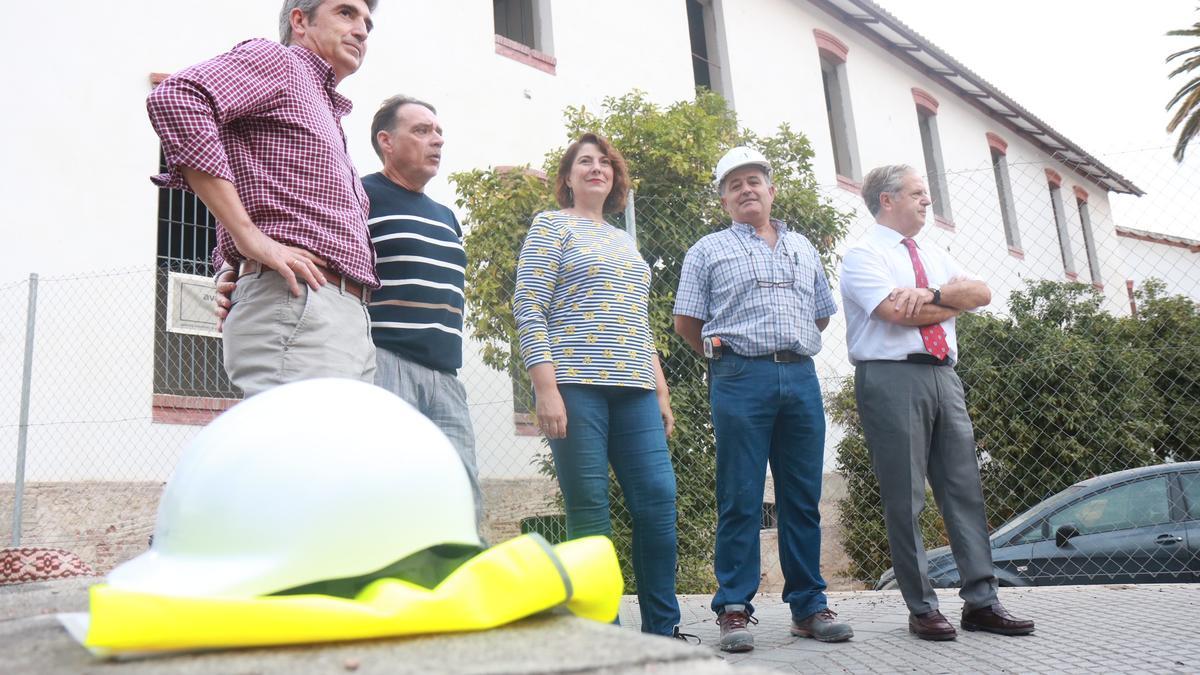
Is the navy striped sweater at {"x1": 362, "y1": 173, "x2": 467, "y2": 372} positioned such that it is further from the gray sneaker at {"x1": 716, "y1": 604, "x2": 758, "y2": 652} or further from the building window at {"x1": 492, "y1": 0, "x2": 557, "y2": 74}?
the building window at {"x1": 492, "y1": 0, "x2": 557, "y2": 74}

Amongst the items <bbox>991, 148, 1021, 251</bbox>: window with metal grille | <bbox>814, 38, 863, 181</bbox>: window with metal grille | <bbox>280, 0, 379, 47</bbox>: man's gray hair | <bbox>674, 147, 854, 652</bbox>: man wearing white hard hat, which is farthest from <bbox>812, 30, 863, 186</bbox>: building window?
<bbox>280, 0, 379, 47</bbox>: man's gray hair

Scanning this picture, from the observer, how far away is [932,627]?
394 centimetres

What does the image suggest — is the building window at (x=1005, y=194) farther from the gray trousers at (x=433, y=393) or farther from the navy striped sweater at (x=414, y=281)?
the gray trousers at (x=433, y=393)

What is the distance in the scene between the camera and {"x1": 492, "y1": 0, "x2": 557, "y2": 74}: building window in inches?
461

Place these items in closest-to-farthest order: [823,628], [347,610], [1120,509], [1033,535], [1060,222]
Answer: [347,610]
[823,628]
[1120,509]
[1033,535]
[1060,222]

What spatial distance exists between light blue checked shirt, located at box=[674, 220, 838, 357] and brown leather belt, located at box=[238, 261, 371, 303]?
74.0 inches

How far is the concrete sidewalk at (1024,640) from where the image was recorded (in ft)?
11.1

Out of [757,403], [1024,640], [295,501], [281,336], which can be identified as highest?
[281,336]

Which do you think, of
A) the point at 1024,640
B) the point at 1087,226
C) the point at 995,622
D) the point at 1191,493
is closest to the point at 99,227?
the point at 995,622

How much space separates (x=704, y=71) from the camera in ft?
48.9

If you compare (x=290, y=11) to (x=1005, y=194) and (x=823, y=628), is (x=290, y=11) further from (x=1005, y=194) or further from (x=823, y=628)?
(x=1005, y=194)

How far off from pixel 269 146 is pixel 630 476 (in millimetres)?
1818

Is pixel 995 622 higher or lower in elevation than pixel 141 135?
lower

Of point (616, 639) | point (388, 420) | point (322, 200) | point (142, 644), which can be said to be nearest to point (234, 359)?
point (322, 200)
